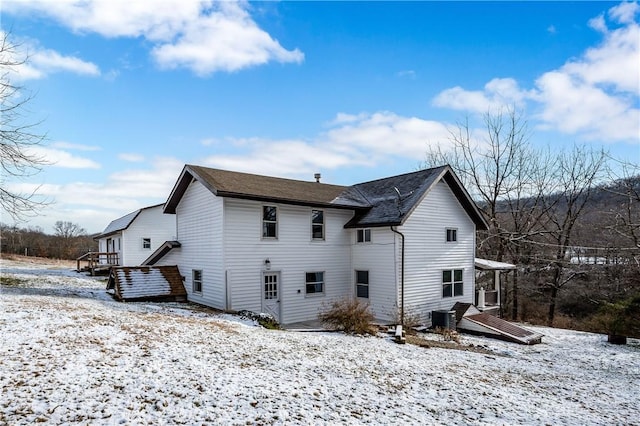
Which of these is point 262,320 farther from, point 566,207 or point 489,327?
point 566,207

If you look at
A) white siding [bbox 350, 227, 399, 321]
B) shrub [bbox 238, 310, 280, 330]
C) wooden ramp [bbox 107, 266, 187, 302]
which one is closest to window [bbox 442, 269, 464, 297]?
white siding [bbox 350, 227, 399, 321]

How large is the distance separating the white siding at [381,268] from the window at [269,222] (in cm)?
462

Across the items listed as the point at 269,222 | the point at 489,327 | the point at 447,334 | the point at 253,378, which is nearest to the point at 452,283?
the point at 489,327

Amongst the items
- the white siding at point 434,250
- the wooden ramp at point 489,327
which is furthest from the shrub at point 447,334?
the wooden ramp at point 489,327

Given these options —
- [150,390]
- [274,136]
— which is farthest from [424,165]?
[150,390]

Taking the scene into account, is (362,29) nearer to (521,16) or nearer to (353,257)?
(521,16)

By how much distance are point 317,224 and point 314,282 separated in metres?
2.76

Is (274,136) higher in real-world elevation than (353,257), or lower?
higher

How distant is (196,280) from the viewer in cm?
1764

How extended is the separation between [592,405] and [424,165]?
Result: 101 feet

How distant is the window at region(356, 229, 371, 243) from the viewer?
1866 centimetres

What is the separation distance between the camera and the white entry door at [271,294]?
53.9ft

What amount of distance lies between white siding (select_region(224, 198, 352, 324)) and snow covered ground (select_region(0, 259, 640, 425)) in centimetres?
336

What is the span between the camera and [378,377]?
8.23 m
